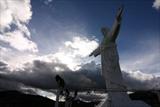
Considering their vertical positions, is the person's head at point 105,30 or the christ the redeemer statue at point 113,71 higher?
the person's head at point 105,30

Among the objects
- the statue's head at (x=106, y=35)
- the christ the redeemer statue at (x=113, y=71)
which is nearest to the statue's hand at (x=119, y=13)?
the christ the redeemer statue at (x=113, y=71)

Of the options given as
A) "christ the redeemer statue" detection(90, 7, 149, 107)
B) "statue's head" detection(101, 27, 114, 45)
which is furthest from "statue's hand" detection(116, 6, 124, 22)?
"statue's head" detection(101, 27, 114, 45)

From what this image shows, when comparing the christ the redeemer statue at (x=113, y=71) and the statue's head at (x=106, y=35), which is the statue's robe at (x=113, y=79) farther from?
the statue's head at (x=106, y=35)

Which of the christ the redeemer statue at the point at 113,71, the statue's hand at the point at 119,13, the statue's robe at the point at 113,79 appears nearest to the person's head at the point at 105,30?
the christ the redeemer statue at the point at 113,71

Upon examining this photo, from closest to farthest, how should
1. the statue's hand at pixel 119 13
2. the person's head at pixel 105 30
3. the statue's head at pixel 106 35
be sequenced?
the statue's hand at pixel 119 13 < the statue's head at pixel 106 35 < the person's head at pixel 105 30

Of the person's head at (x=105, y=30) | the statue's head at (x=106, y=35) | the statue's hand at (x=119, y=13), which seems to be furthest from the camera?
the person's head at (x=105, y=30)

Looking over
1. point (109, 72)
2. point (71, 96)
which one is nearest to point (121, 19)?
point (109, 72)

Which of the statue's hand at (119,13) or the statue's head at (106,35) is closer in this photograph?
the statue's hand at (119,13)

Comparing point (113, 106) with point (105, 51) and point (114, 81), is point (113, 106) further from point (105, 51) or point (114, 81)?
point (105, 51)

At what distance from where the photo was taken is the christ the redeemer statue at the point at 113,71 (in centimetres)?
2919

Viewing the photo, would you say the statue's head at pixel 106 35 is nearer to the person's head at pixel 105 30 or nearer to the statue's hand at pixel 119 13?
the person's head at pixel 105 30

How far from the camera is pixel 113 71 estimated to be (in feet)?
102

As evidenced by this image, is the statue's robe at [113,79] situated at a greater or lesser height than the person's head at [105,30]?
lesser

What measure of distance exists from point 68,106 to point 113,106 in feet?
19.4
